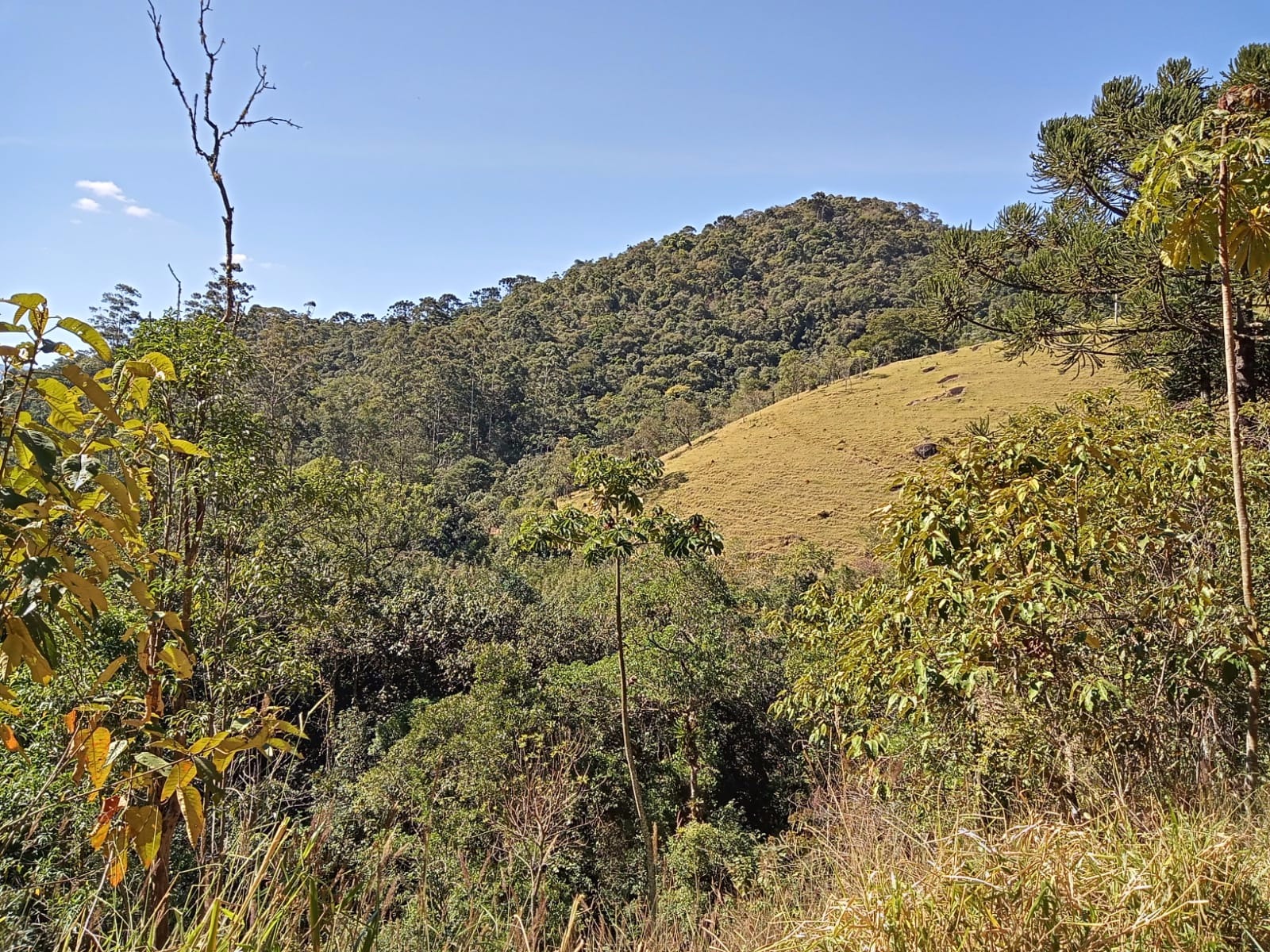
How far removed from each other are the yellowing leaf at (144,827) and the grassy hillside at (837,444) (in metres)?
29.2

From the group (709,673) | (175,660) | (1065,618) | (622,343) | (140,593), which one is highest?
(622,343)

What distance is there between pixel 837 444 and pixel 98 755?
132 ft

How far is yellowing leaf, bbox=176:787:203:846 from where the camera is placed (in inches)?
34.1

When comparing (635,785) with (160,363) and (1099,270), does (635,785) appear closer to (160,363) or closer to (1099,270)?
(160,363)

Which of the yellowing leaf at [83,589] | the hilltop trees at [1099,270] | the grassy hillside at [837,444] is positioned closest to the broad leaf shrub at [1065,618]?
the yellowing leaf at [83,589]

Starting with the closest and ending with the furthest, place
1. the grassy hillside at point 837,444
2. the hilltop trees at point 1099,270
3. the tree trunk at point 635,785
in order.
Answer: the tree trunk at point 635,785
the hilltop trees at point 1099,270
the grassy hillside at point 837,444

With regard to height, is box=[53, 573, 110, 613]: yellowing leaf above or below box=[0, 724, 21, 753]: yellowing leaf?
above

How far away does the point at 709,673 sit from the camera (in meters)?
10.7

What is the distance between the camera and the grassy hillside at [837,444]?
33.3 metres

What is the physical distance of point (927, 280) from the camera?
8492 millimetres

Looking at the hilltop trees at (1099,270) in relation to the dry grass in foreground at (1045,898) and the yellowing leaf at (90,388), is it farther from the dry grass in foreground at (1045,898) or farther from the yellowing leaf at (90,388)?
the yellowing leaf at (90,388)

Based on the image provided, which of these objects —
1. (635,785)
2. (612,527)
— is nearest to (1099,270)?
(612,527)

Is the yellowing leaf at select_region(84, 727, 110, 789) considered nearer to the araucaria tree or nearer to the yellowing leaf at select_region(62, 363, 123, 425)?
the yellowing leaf at select_region(62, 363, 123, 425)

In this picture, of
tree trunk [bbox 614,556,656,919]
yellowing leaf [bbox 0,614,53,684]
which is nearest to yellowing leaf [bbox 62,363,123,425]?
yellowing leaf [bbox 0,614,53,684]
